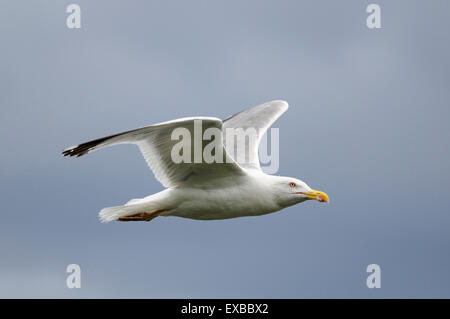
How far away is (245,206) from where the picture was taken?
13492mm

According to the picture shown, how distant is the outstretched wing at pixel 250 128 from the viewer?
15438 millimetres

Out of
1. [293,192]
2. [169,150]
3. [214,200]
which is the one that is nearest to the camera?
[169,150]

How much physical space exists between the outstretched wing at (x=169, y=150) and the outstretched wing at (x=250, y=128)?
6.22 ft

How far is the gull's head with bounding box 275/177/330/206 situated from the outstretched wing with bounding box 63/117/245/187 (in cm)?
81

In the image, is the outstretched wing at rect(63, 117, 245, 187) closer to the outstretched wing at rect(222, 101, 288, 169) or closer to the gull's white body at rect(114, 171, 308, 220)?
the gull's white body at rect(114, 171, 308, 220)

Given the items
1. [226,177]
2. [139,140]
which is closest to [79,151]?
[139,140]

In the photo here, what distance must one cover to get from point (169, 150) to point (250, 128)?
3.95 metres

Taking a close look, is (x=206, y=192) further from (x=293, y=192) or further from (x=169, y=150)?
(x=293, y=192)

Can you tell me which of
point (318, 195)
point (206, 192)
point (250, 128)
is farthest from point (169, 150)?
point (250, 128)

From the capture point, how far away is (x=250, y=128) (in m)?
16.7

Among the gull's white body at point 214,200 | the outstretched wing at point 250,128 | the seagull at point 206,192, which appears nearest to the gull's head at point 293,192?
the seagull at point 206,192

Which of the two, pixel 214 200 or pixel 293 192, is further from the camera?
pixel 293 192

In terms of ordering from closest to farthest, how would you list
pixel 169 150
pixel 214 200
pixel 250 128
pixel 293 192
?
pixel 169 150 → pixel 214 200 → pixel 293 192 → pixel 250 128

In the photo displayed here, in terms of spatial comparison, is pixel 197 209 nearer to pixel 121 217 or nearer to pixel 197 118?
pixel 121 217
